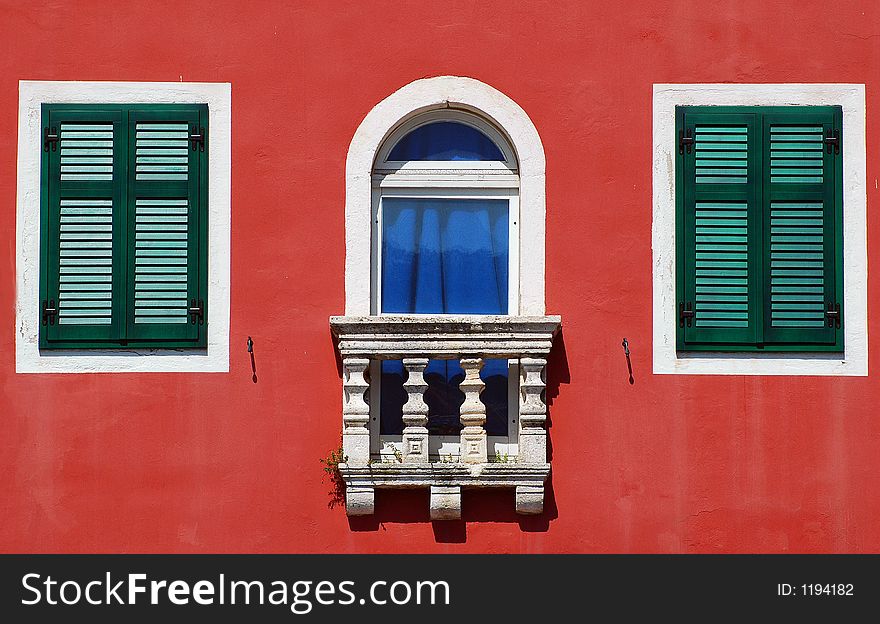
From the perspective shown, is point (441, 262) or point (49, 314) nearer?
point (49, 314)

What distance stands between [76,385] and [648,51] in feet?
12.7

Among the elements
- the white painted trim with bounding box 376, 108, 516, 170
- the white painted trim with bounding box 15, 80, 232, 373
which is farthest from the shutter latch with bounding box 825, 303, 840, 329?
the white painted trim with bounding box 15, 80, 232, 373

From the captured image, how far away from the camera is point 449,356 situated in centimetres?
881

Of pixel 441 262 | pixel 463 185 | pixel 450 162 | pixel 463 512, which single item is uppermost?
pixel 450 162

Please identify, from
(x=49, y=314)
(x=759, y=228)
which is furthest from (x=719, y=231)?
(x=49, y=314)

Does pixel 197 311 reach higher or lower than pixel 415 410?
higher

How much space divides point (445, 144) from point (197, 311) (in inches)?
70.0

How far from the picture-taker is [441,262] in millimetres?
9188

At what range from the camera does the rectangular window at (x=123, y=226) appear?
352 inches

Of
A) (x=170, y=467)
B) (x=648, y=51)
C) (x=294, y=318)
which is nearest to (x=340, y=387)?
(x=294, y=318)

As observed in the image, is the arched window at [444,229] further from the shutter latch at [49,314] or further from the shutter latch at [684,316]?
the shutter latch at [49,314]

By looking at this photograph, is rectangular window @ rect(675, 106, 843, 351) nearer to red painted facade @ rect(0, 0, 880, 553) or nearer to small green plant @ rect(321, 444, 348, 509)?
red painted facade @ rect(0, 0, 880, 553)

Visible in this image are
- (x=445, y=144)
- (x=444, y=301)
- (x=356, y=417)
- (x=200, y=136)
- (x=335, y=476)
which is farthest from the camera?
(x=445, y=144)

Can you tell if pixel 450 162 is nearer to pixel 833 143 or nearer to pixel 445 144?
pixel 445 144
